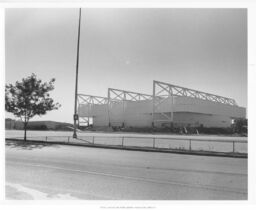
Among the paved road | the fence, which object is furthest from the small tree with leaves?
the paved road

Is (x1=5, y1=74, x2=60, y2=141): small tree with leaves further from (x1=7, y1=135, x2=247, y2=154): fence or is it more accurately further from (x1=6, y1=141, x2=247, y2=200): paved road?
(x1=6, y1=141, x2=247, y2=200): paved road

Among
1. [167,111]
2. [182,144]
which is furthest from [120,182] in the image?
[167,111]

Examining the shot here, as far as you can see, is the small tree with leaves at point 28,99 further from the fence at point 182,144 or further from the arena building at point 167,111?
the arena building at point 167,111

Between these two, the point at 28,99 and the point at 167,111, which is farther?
the point at 167,111

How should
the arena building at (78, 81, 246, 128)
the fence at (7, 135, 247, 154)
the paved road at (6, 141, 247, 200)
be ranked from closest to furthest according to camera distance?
the paved road at (6, 141, 247, 200) < the fence at (7, 135, 247, 154) < the arena building at (78, 81, 246, 128)

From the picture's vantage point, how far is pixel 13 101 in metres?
22.0

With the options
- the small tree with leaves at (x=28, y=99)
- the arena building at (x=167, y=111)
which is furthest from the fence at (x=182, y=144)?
the arena building at (x=167, y=111)

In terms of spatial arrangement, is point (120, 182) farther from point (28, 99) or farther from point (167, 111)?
point (167, 111)

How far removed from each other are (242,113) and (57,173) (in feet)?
197

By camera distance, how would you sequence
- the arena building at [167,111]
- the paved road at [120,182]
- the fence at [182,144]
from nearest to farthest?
the paved road at [120,182]
the fence at [182,144]
the arena building at [167,111]

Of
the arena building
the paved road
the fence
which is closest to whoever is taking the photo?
the paved road

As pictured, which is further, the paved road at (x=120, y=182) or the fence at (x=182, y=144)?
the fence at (x=182, y=144)

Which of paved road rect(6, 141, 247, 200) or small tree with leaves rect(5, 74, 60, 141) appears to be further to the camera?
small tree with leaves rect(5, 74, 60, 141)
